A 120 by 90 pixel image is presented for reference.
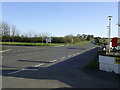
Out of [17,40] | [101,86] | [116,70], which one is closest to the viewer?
[101,86]

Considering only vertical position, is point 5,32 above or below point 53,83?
above

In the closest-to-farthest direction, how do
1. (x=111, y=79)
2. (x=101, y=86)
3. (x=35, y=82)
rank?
(x=101, y=86), (x=35, y=82), (x=111, y=79)

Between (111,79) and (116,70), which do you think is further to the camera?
(116,70)

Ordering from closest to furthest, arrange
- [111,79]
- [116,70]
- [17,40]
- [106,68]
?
[111,79] < [116,70] < [106,68] < [17,40]

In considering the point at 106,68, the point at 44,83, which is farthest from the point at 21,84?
the point at 106,68

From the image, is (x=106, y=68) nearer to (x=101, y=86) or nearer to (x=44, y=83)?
(x=101, y=86)

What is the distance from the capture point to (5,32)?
3036 inches

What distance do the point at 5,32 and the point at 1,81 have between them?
73718 mm

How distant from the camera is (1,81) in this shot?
291 inches

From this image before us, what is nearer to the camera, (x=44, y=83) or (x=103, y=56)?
(x=44, y=83)

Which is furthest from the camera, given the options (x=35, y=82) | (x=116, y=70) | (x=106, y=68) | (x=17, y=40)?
(x=17, y=40)

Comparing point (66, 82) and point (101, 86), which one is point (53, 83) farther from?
point (101, 86)

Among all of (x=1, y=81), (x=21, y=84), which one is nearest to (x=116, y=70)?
(x=21, y=84)

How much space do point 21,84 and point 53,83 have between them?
1.33 meters
